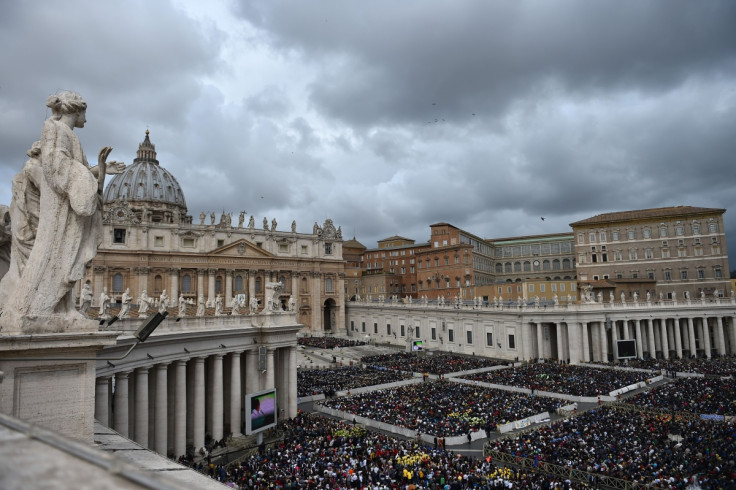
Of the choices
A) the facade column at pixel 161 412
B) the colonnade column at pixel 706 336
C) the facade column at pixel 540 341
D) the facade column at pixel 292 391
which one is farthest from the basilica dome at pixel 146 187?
the colonnade column at pixel 706 336

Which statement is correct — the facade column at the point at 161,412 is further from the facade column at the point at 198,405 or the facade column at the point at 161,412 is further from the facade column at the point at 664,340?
the facade column at the point at 664,340

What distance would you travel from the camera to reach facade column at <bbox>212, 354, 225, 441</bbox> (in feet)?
85.5

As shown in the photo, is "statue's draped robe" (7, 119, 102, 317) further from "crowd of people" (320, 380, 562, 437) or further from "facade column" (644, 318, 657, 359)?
"facade column" (644, 318, 657, 359)

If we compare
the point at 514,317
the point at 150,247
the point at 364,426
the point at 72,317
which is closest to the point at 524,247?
the point at 514,317

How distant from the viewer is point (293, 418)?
30547 millimetres

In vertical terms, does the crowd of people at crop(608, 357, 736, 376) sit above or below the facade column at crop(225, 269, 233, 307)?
below

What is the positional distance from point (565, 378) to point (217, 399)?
29.3 m

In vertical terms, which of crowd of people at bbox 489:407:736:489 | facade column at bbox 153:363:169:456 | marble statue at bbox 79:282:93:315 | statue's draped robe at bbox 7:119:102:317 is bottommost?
crowd of people at bbox 489:407:736:489

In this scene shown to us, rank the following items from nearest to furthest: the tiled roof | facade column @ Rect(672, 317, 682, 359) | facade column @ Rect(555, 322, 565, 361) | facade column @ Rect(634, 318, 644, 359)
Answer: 1. facade column @ Rect(555, 322, 565, 361)
2. facade column @ Rect(634, 318, 644, 359)
3. facade column @ Rect(672, 317, 682, 359)
4. the tiled roof

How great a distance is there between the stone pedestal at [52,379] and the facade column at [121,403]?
12923 millimetres

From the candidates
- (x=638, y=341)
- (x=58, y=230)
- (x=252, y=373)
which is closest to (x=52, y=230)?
(x=58, y=230)

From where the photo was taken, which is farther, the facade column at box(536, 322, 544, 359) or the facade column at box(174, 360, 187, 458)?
the facade column at box(536, 322, 544, 359)

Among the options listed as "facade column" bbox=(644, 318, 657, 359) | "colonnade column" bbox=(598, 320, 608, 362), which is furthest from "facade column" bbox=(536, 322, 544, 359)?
"facade column" bbox=(644, 318, 657, 359)

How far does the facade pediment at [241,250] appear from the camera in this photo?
254 ft
